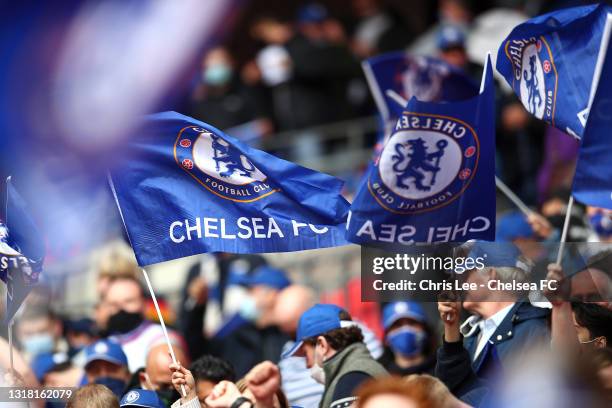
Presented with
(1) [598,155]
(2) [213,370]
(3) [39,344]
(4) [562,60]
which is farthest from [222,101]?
(1) [598,155]

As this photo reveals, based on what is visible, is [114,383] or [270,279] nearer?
[114,383]

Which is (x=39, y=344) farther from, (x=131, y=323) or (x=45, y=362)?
(x=131, y=323)

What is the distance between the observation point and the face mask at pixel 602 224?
7.98 meters

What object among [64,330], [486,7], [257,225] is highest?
[486,7]

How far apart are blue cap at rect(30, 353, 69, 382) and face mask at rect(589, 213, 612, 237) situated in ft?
9.97

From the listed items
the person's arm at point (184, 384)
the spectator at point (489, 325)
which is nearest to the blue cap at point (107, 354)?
the person's arm at point (184, 384)

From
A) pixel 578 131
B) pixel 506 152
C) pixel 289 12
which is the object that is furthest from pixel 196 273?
pixel 289 12

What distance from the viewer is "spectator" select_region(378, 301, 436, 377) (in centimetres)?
752

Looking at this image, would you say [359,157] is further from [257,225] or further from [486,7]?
[257,225]

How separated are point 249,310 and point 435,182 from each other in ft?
11.2

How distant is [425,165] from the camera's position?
254 inches

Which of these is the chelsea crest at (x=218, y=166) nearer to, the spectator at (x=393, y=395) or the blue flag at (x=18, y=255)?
the blue flag at (x=18, y=255)

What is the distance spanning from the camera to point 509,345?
20.1ft

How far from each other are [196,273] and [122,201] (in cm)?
353
